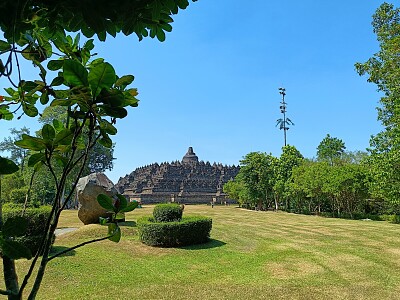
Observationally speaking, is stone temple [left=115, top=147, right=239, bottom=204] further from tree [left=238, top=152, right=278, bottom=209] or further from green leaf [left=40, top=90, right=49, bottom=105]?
green leaf [left=40, top=90, right=49, bottom=105]

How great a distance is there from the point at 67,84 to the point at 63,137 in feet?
0.79

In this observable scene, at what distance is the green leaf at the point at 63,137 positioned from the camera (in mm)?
1156

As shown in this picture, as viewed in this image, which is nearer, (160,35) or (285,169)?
(160,35)

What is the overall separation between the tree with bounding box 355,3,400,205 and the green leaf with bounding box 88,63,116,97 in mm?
19229

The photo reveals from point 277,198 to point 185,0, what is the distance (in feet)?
128

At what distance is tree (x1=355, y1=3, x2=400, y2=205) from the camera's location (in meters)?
17.5

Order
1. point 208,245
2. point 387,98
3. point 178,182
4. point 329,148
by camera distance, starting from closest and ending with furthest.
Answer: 1. point 208,245
2. point 387,98
3. point 329,148
4. point 178,182

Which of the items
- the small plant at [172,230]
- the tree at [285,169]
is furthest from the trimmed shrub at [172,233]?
the tree at [285,169]

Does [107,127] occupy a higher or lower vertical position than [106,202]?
higher

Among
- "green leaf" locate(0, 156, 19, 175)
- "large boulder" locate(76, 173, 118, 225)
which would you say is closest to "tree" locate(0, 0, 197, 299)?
"green leaf" locate(0, 156, 19, 175)

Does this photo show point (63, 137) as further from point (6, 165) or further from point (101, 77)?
point (101, 77)

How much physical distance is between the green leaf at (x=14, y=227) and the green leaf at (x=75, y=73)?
499 millimetres

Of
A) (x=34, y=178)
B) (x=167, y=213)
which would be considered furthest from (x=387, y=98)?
(x=34, y=178)

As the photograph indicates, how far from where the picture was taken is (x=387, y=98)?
18.5 meters
